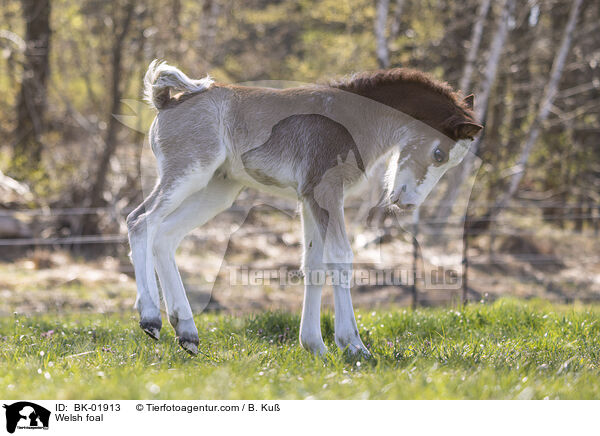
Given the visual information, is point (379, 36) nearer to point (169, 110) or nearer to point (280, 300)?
point (280, 300)

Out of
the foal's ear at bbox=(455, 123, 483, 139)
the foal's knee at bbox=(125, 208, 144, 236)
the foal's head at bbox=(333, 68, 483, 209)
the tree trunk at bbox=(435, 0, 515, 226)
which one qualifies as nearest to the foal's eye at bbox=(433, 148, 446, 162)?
the foal's head at bbox=(333, 68, 483, 209)

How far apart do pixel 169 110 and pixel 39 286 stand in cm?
645

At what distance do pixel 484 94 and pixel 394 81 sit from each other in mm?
6581

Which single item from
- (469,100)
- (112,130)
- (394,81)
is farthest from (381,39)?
(394,81)

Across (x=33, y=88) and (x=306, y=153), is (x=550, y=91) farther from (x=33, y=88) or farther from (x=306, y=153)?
(x=33, y=88)

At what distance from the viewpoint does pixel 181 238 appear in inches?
186

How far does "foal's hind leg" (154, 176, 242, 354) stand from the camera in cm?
432

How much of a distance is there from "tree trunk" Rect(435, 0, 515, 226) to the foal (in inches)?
220

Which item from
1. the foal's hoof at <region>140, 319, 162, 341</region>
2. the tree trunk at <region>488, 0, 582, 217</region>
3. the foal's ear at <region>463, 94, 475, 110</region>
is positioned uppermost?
the tree trunk at <region>488, 0, 582, 217</region>

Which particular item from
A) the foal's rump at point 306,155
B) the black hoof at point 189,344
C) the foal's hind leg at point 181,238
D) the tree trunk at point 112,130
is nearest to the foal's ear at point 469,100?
the foal's rump at point 306,155

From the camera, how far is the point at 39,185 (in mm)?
12328

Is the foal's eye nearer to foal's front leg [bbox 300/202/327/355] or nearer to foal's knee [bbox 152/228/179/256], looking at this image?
foal's front leg [bbox 300/202/327/355]

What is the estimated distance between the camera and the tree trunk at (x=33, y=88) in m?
12.6

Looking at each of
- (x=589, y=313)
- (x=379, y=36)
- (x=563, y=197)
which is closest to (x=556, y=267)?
(x=563, y=197)
